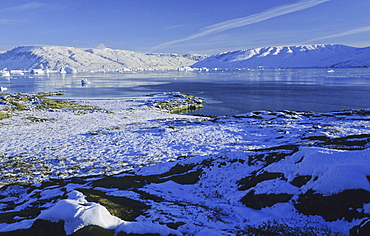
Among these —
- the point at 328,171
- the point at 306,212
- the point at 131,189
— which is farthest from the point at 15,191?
the point at 328,171

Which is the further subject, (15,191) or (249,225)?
(15,191)

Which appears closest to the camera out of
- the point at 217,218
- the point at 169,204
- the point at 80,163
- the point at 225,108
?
the point at 217,218

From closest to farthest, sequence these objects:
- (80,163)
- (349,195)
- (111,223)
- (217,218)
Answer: (111,223) → (349,195) → (217,218) → (80,163)

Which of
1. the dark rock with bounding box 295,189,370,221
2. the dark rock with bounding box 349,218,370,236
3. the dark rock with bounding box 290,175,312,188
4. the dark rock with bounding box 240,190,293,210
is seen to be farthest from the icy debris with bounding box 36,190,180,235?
the dark rock with bounding box 290,175,312,188

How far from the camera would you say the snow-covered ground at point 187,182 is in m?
8.42

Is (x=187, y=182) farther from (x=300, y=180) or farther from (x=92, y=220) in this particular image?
(x=92, y=220)

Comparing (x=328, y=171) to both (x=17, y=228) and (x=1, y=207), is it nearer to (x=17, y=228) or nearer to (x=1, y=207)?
(x=17, y=228)

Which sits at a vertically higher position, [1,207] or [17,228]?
[17,228]

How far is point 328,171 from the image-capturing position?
9844mm

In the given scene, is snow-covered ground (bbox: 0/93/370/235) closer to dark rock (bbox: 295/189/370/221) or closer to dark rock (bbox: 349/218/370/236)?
dark rock (bbox: 295/189/370/221)

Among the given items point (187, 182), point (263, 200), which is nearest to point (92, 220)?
point (263, 200)

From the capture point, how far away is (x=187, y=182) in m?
13.9

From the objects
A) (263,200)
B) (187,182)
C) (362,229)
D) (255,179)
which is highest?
(362,229)

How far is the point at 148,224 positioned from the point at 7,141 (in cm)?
2359
